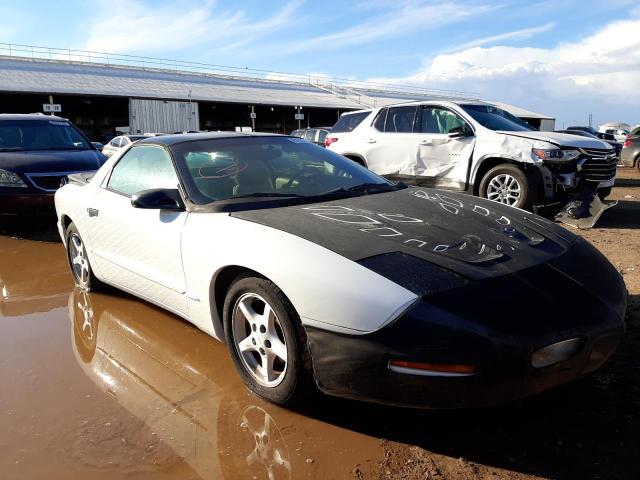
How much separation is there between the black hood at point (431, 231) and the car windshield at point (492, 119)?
15.0 ft

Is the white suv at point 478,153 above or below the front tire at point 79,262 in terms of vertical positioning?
above

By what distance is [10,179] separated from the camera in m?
6.82

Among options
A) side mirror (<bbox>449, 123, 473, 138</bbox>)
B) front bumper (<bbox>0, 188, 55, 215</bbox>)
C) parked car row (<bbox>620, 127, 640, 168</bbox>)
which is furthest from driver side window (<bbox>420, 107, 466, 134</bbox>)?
parked car row (<bbox>620, 127, 640, 168</bbox>)

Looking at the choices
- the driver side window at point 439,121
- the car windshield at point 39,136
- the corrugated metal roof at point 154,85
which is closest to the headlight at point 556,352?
the driver side window at point 439,121

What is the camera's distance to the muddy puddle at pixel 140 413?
2.26 metres

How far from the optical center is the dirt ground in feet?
7.21

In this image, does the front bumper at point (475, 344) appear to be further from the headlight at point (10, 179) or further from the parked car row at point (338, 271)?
the headlight at point (10, 179)

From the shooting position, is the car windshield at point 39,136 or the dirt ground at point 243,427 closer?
the dirt ground at point 243,427

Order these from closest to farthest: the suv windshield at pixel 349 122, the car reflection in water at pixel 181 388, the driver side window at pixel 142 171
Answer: the car reflection in water at pixel 181 388, the driver side window at pixel 142 171, the suv windshield at pixel 349 122

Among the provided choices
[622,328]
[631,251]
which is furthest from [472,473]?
[631,251]

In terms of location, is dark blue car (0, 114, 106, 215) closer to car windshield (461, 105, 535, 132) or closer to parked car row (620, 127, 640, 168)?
car windshield (461, 105, 535, 132)

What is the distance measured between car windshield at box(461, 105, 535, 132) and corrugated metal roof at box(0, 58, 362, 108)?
1052 inches

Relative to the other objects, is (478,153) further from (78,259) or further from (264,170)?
(78,259)

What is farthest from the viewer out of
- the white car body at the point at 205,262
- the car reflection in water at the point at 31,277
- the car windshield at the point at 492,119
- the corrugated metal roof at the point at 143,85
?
the corrugated metal roof at the point at 143,85
